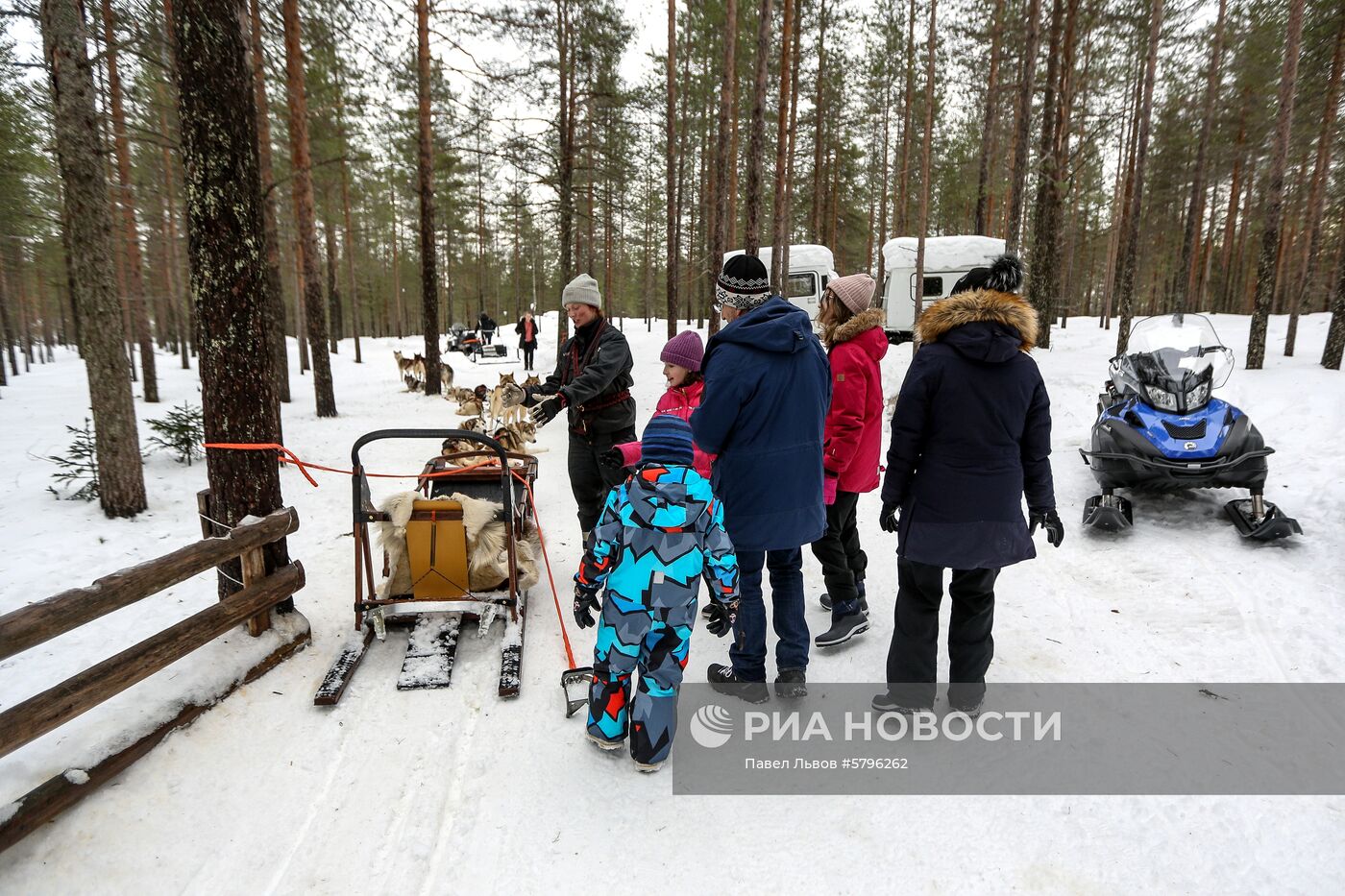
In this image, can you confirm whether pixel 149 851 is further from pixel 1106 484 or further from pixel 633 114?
pixel 633 114

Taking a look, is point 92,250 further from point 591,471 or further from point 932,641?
point 932,641

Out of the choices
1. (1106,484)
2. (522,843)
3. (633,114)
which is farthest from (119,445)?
(633,114)

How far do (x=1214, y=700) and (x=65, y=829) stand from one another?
5.27 meters

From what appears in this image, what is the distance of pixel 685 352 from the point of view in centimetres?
382

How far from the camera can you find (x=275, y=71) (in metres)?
10.8

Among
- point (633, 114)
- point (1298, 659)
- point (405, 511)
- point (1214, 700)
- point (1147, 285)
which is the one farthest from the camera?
point (1147, 285)

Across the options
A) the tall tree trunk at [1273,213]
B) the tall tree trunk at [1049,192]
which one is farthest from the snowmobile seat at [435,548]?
the tall tree trunk at [1273,213]

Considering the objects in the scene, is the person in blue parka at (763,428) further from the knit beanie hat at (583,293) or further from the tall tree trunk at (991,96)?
the tall tree trunk at (991,96)

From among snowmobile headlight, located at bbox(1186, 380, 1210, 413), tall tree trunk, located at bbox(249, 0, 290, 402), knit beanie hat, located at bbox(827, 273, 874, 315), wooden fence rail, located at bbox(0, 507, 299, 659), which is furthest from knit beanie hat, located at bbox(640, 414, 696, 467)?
tall tree trunk, located at bbox(249, 0, 290, 402)

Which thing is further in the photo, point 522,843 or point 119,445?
point 119,445

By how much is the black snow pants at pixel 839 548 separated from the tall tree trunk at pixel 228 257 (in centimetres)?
340

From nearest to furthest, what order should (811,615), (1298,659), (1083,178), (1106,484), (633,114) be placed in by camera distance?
(1298,659), (811,615), (1106,484), (633,114), (1083,178)

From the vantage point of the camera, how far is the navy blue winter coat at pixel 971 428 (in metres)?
2.73

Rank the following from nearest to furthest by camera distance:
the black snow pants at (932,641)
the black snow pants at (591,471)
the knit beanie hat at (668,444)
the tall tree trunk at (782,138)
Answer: the knit beanie hat at (668,444), the black snow pants at (932,641), the black snow pants at (591,471), the tall tree trunk at (782,138)
